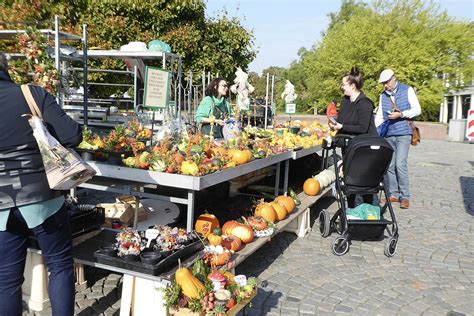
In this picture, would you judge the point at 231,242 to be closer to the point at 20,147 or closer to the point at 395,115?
the point at 20,147

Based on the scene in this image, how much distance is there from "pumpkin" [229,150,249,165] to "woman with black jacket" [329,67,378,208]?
156 cm

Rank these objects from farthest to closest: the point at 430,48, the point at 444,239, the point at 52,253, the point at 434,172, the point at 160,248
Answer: the point at 430,48
the point at 434,172
the point at 444,239
the point at 160,248
the point at 52,253

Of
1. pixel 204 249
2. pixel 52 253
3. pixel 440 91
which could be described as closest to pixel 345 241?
pixel 204 249

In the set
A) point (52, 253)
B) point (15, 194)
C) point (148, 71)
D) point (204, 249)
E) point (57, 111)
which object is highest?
point (148, 71)

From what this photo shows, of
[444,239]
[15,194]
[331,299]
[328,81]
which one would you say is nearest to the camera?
[15,194]

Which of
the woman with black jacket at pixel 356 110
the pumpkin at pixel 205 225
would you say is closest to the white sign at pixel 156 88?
the pumpkin at pixel 205 225

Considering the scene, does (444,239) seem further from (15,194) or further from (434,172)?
(434,172)

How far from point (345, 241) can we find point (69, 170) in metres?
3.19

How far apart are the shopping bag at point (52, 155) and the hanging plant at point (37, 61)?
8.96ft

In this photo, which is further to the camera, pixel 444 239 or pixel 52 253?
pixel 444 239

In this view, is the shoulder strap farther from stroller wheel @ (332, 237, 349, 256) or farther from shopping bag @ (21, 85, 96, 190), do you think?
stroller wheel @ (332, 237, 349, 256)

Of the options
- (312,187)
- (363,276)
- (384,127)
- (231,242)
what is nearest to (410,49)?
(384,127)

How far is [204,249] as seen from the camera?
323cm

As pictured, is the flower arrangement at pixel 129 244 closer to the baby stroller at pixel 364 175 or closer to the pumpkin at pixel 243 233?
the pumpkin at pixel 243 233
